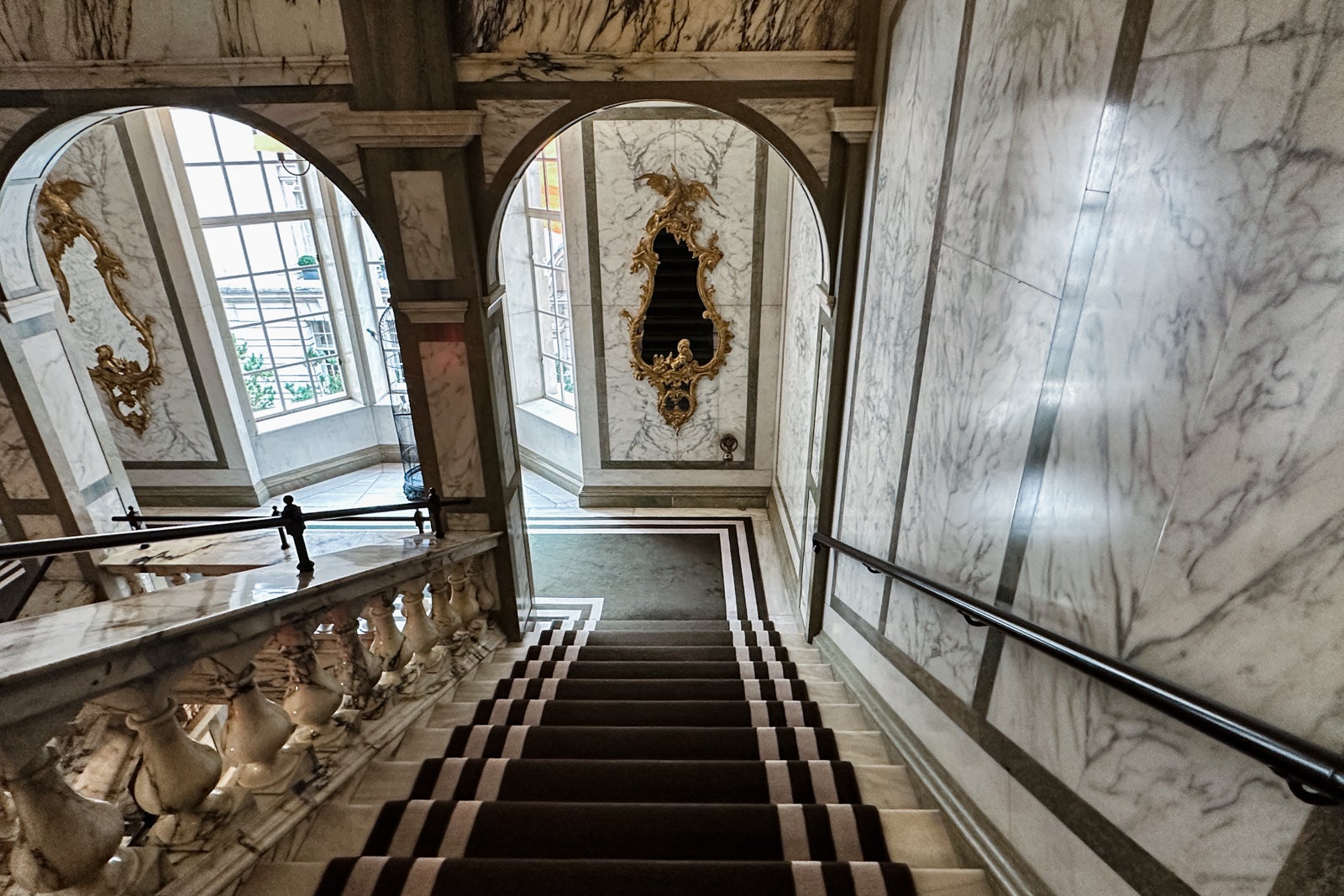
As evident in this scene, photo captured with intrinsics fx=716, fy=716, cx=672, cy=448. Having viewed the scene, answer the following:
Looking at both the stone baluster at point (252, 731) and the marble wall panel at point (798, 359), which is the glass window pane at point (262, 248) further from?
the stone baluster at point (252, 731)

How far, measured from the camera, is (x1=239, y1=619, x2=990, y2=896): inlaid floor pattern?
1.78 metres

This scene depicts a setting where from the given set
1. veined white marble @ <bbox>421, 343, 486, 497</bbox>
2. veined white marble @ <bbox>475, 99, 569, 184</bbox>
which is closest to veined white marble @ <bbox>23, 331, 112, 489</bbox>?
veined white marble @ <bbox>421, 343, 486, 497</bbox>

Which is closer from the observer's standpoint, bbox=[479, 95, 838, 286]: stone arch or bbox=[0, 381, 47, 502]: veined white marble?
bbox=[479, 95, 838, 286]: stone arch

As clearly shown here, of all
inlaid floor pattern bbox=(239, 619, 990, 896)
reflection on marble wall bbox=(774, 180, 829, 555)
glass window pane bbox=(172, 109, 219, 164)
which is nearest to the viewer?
inlaid floor pattern bbox=(239, 619, 990, 896)

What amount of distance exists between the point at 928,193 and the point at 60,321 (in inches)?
200

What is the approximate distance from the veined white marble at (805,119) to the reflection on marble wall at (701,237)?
257cm

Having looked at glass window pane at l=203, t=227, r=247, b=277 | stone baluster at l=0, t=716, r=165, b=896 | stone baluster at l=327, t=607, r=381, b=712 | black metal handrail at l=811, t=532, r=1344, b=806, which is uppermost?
glass window pane at l=203, t=227, r=247, b=277

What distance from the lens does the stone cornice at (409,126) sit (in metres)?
3.46

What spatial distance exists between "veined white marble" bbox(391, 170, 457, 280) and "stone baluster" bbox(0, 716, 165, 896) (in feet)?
9.49

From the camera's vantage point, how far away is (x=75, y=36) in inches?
133

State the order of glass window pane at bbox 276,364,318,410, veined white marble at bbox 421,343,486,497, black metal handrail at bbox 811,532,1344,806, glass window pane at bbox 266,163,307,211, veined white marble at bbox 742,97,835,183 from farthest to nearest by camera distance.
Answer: glass window pane at bbox 276,364,318,410 < glass window pane at bbox 266,163,307,211 < veined white marble at bbox 421,343,486,497 < veined white marble at bbox 742,97,835,183 < black metal handrail at bbox 811,532,1344,806

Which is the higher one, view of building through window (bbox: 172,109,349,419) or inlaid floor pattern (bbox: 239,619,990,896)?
view of building through window (bbox: 172,109,349,419)

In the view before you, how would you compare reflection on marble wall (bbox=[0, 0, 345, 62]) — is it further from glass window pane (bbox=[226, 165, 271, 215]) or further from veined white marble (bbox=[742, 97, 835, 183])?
glass window pane (bbox=[226, 165, 271, 215])

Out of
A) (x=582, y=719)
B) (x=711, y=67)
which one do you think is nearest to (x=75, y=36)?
(x=711, y=67)
